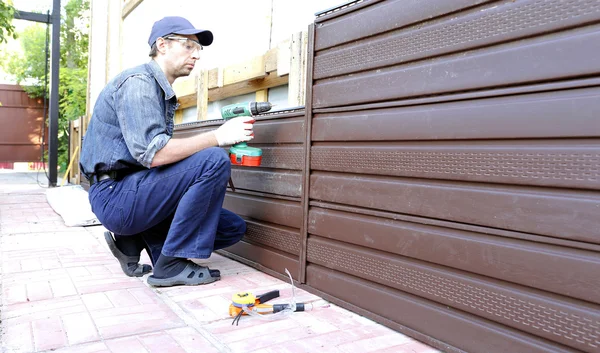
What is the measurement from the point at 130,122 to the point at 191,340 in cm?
117

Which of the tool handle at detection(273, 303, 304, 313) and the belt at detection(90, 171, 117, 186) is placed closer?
the tool handle at detection(273, 303, 304, 313)

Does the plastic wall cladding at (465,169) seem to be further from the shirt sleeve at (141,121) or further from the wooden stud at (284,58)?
the shirt sleeve at (141,121)

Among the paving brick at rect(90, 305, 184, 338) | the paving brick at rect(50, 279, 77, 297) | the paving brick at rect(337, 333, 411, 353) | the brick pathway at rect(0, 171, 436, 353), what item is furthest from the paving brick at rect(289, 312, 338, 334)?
the paving brick at rect(50, 279, 77, 297)

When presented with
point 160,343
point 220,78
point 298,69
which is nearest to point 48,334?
point 160,343

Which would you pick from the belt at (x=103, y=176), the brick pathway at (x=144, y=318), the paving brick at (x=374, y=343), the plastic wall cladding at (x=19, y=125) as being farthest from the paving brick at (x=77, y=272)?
the plastic wall cladding at (x=19, y=125)

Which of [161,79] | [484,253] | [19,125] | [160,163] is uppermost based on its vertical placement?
[19,125]

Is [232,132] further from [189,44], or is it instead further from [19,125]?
[19,125]

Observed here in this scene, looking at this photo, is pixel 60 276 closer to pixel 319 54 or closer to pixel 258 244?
pixel 258 244

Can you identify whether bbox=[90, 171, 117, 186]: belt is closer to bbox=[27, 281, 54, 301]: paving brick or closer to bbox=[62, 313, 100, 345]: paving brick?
bbox=[27, 281, 54, 301]: paving brick

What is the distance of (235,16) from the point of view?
409 centimetres

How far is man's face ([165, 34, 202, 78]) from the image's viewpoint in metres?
2.66

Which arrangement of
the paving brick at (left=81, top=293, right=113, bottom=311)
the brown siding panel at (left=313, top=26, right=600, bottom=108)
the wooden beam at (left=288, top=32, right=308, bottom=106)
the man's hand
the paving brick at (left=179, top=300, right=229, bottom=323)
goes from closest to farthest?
the brown siding panel at (left=313, top=26, right=600, bottom=108) → the paving brick at (left=179, top=300, right=229, bottom=323) → the paving brick at (left=81, top=293, right=113, bottom=311) → the man's hand → the wooden beam at (left=288, top=32, right=308, bottom=106)

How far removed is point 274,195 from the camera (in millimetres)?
2846

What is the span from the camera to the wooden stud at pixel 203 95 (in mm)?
4375
